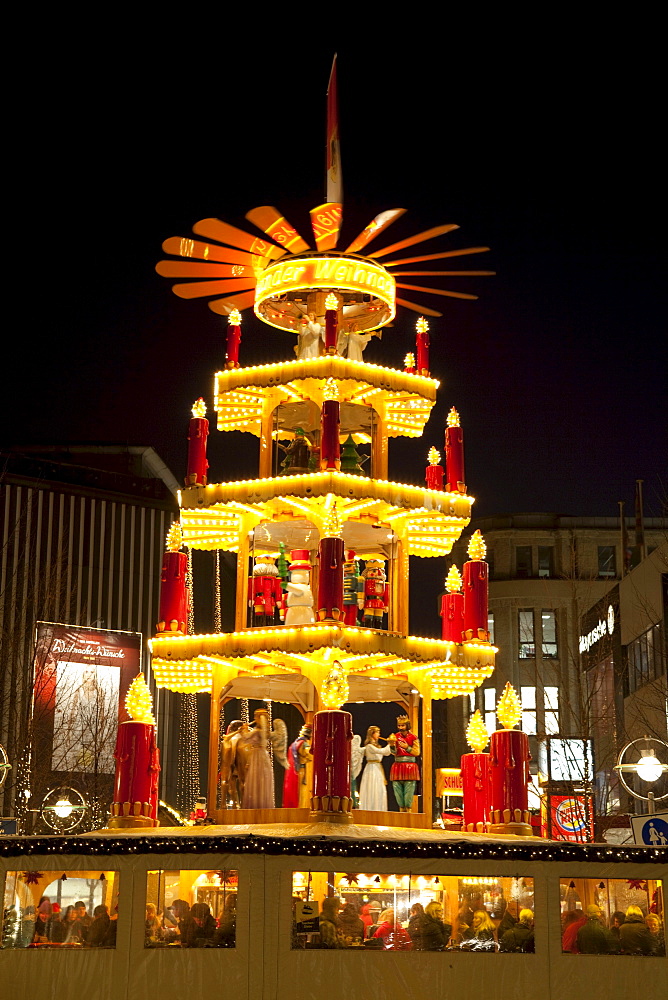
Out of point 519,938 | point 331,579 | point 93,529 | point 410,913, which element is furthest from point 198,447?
point 93,529

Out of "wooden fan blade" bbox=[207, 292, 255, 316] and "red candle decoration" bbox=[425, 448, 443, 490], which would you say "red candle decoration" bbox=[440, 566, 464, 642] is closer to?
"red candle decoration" bbox=[425, 448, 443, 490]

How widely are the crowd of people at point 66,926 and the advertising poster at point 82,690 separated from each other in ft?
98.8

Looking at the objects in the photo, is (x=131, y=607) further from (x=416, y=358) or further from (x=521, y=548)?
(x=416, y=358)

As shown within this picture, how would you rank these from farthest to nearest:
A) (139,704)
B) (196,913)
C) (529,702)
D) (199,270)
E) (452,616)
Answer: (529,702), (199,270), (452,616), (139,704), (196,913)

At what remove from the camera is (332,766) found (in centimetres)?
2261

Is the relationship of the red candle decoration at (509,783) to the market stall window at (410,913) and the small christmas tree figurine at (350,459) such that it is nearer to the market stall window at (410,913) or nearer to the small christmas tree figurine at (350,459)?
the market stall window at (410,913)

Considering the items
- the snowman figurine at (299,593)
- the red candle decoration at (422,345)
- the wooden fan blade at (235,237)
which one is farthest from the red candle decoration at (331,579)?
the wooden fan blade at (235,237)

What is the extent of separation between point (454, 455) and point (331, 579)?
15.5 ft

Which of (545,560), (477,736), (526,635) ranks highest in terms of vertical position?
(545,560)

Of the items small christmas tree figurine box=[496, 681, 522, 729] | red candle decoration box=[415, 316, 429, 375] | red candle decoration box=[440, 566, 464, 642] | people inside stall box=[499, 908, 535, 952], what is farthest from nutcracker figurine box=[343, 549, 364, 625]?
people inside stall box=[499, 908, 535, 952]

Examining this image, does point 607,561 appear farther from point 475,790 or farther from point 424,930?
point 424,930

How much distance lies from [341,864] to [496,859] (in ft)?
8.14

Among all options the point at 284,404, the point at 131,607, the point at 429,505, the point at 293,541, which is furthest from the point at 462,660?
the point at 131,607

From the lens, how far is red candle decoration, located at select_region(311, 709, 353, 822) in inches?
886
